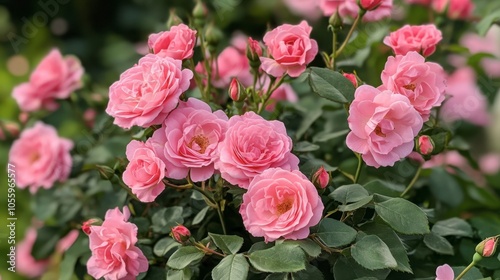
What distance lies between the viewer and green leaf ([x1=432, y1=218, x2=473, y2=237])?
100 cm

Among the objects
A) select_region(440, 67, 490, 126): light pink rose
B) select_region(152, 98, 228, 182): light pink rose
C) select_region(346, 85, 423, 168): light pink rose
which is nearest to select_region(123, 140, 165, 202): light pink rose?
select_region(152, 98, 228, 182): light pink rose

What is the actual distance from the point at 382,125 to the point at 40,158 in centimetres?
76

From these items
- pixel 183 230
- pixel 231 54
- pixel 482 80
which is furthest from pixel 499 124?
pixel 183 230

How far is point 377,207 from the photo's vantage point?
0.83 m

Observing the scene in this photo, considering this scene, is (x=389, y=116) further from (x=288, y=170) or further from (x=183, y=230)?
(x=183, y=230)

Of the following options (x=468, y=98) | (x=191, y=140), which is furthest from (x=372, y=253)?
(x=468, y=98)

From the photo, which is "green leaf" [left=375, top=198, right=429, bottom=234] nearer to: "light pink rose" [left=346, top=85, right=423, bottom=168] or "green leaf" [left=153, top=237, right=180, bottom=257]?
"light pink rose" [left=346, top=85, right=423, bottom=168]

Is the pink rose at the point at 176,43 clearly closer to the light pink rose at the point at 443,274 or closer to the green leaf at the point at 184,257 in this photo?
the green leaf at the point at 184,257

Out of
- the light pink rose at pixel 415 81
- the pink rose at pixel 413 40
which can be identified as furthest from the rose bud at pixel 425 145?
the pink rose at pixel 413 40

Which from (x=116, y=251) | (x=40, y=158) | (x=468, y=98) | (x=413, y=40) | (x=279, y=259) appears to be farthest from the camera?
(x=468, y=98)

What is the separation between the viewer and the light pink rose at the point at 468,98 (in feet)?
5.38

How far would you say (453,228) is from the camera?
1009 mm

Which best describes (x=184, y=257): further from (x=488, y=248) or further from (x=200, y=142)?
(x=488, y=248)

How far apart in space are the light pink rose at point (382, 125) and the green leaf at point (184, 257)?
225 mm
